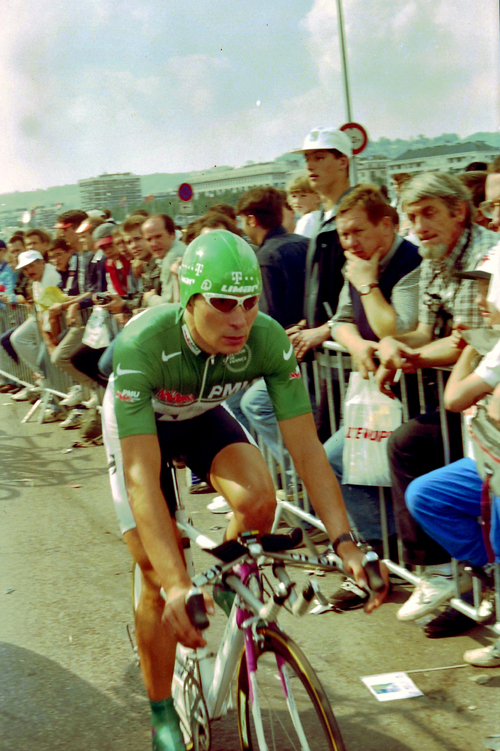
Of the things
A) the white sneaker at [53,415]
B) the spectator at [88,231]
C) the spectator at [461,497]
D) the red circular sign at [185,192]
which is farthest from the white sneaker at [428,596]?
the red circular sign at [185,192]

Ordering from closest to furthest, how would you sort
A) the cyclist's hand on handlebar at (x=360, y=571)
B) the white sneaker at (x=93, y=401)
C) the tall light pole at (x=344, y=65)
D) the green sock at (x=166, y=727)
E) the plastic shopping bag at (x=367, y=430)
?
the cyclist's hand on handlebar at (x=360, y=571), the green sock at (x=166, y=727), the plastic shopping bag at (x=367, y=430), the white sneaker at (x=93, y=401), the tall light pole at (x=344, y=65)

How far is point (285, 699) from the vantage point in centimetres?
251

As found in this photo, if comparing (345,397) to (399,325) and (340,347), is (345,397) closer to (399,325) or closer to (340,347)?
(340,347)

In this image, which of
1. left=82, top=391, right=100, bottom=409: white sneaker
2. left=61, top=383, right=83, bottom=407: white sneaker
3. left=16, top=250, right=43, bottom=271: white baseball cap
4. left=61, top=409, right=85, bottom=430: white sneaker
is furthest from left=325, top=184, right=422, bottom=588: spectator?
left=16, top=250, right=43, bottom=271: white baseball cap

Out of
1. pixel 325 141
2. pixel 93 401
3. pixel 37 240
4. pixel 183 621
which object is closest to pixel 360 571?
pixel 183 621

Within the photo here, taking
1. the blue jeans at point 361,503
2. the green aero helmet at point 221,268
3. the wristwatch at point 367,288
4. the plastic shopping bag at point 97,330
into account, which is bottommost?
the blue jeans at point 361,503

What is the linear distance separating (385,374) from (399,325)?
1.18ft

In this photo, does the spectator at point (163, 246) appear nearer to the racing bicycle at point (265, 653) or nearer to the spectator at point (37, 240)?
the racing bicycle at point (265, 653)

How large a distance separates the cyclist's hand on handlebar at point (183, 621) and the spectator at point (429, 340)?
7.29 ft

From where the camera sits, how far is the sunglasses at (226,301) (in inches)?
107

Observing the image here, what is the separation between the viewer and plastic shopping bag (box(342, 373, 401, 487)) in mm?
4605

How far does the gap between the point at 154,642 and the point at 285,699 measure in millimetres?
853

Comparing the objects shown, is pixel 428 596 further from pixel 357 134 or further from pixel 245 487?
pixel 357 134

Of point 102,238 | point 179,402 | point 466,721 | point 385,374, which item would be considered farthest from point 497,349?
point 102,238
